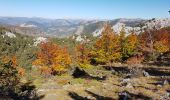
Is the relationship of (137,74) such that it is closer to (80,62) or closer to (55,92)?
(55,92)

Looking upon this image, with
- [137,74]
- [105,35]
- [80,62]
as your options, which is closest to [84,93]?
[137,74]

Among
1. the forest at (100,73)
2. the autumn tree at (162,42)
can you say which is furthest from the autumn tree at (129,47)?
the autumn tree at (162,42)

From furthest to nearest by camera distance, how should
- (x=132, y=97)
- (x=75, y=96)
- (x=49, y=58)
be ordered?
(x=49, y=58) → (x=75, y=96) → (x=132, y=97)

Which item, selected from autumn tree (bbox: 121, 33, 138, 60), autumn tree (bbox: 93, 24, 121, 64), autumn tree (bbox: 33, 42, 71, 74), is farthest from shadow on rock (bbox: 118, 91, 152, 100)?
autumn tree (bbox: 121, 33, 138, 60)

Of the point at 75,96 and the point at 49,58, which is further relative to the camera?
the point at 49,58

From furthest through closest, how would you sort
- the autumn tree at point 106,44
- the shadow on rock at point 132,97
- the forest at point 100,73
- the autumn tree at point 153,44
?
the autumn tree at point 153,44 < the autumn tree at point 106,44 < the forest at point 100,73 < the shadow on rock at point 132,97

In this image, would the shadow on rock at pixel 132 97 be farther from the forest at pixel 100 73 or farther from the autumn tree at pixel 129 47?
the autumn tree at pixel 129 47

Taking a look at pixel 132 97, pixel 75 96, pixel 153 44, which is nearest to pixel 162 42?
pixel 153 44

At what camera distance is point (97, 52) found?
67688 millimetres

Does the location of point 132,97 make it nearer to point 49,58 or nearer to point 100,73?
point 100,73

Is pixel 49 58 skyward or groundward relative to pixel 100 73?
skyward

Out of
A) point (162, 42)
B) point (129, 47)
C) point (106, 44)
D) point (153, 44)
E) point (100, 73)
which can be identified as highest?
point (106, 44)

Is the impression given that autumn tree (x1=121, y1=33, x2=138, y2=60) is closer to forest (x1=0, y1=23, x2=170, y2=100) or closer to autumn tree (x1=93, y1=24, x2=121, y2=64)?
forest (x1=0, y1=23, x2=170, y2=100)

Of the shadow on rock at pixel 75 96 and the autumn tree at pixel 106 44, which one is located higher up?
the autumn tree at pixel 106 44
